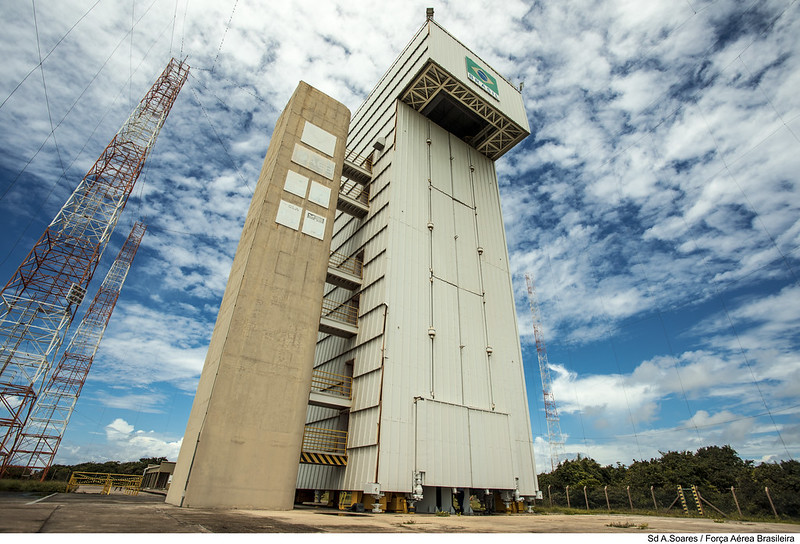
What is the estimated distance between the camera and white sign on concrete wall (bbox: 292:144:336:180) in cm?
2091

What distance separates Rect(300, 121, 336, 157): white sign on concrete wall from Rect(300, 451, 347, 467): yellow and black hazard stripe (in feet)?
53.2

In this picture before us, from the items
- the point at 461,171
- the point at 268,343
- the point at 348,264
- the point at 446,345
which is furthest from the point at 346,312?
the point at 461,171

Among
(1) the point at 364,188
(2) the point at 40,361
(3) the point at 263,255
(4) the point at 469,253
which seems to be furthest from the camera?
(2) the point at 40,361

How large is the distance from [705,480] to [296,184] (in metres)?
53.8

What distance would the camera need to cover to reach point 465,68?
26016 millimetres

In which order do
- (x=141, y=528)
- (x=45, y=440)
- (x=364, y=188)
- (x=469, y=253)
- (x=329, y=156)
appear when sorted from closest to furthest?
1. (x=141, y=528)
2. (x=329, y=156)
3. (x=469, y=253)
4. (x=364, y=188)
5. (x=45, y=440)

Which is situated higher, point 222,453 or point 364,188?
point 364,188

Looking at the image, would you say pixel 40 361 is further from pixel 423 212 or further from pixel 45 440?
pixel 423 212

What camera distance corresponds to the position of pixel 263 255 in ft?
58.3

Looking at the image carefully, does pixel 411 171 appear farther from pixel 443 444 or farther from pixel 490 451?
pixel 490 451

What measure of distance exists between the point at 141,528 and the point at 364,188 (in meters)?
22.4

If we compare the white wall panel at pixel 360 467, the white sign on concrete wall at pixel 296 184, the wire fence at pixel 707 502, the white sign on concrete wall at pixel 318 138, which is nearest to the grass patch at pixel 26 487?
the white wall panel at pixel 360 467

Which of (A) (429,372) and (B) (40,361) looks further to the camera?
(B) (40,361)
